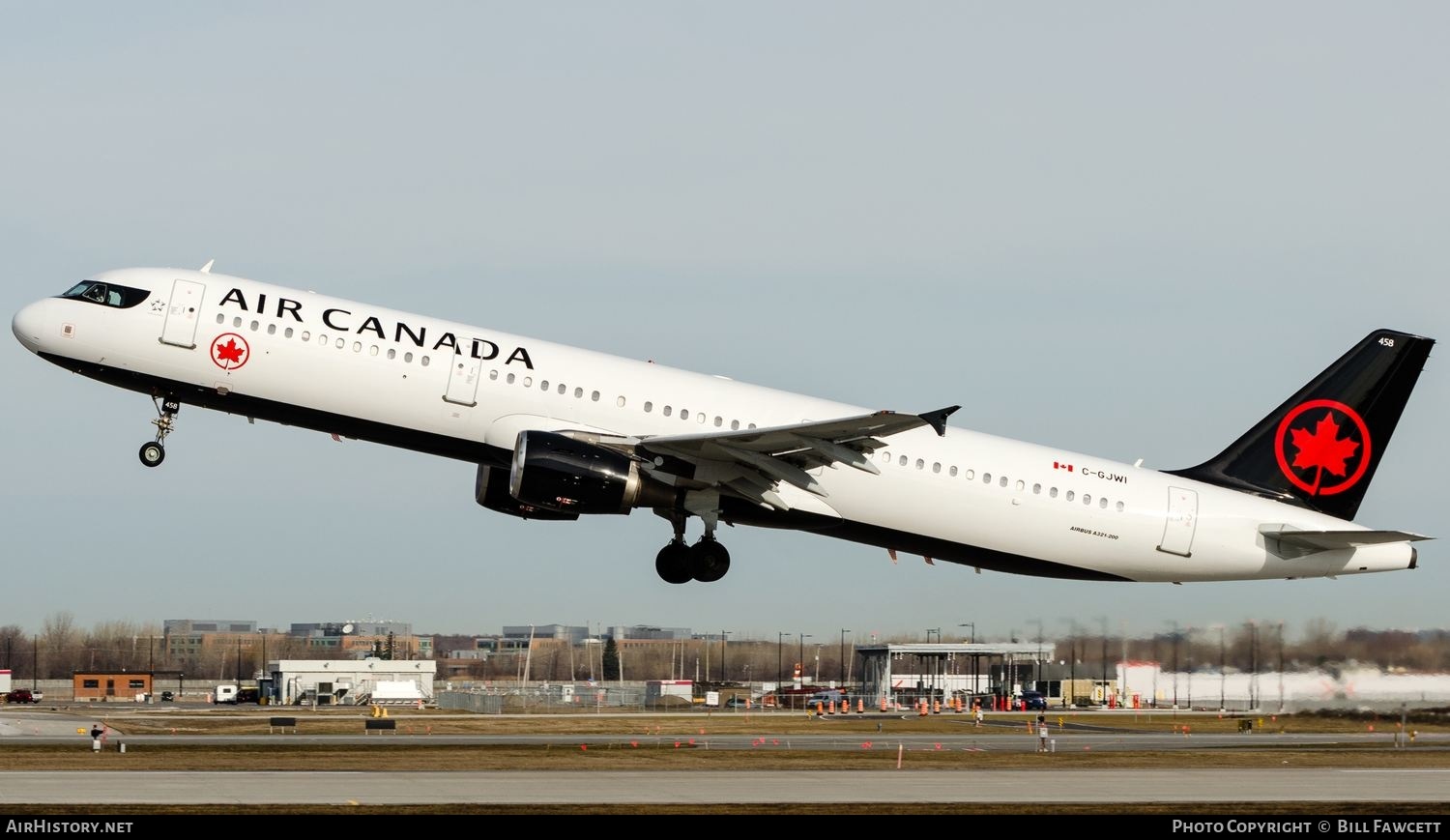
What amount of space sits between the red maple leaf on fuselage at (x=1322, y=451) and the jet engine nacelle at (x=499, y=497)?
730 inches

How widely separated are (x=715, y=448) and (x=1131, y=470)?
37.3 ft

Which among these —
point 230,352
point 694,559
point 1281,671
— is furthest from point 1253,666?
point 230,352

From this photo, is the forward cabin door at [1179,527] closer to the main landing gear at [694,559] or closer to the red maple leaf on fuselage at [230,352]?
the main landing gear at [694,559]

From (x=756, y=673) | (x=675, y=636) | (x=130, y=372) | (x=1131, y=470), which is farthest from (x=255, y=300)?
(x=675, y=636)

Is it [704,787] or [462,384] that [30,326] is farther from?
[704,787]

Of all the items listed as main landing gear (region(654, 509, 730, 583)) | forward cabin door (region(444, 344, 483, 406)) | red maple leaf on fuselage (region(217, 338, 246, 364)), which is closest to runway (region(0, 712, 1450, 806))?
main landing gear (region(654, 509, 730, 583))

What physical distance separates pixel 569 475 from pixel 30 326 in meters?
12.5

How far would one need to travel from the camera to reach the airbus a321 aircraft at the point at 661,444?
117 feet

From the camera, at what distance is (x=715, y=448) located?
→ 35875mm

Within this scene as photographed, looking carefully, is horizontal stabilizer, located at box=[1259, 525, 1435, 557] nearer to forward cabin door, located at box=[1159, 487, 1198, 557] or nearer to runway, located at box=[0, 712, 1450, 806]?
forward cabin door, located at box=[1159, 487, 1198, 557]

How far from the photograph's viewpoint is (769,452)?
36406 mm

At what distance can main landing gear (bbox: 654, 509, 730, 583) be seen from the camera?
3872cm
